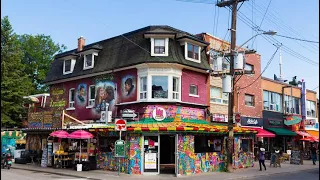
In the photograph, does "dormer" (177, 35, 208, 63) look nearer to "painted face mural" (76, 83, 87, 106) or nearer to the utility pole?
the utility pole

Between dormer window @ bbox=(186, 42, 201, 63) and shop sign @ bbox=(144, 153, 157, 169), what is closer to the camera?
shop sign @ bbox=(144, 153, 157, 169)

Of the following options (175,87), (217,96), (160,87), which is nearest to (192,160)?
(160,87)

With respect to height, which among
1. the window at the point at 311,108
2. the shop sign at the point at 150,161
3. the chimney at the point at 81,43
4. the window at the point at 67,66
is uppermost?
the chimney at the point at 81,43

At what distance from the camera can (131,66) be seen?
2355 centimetres

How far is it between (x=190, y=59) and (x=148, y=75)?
357cm

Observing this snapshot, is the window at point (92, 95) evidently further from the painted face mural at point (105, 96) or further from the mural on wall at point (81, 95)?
the painted face mural at point (105, 96)

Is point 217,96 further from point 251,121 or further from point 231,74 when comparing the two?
point 231,74

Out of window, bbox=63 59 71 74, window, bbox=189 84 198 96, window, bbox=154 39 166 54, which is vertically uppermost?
window, bbox=154 39 166 54

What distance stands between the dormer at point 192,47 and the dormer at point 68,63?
32.8 feet

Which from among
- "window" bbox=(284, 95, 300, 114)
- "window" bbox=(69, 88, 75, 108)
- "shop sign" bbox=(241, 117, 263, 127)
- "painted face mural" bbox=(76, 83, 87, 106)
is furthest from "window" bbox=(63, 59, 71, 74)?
"window" bbox=(284, 95, 300, 114)

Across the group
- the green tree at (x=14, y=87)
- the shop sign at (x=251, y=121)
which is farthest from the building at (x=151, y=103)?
the shop sign at (x=251, y=121)

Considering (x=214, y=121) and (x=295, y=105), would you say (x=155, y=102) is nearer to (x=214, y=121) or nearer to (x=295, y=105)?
(x=214, y=121)

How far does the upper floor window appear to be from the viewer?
24484 millimetres

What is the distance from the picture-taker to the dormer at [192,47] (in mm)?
24047
